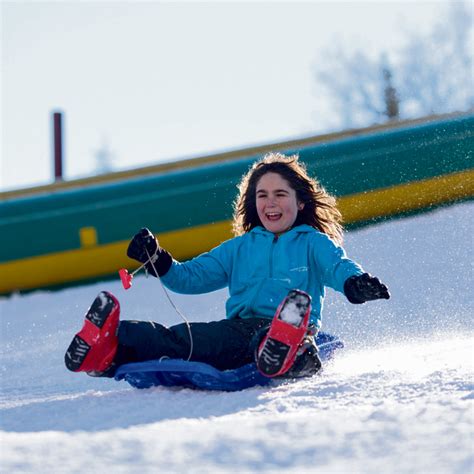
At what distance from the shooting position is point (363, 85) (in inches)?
708

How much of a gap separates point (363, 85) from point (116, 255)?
13.1 metres

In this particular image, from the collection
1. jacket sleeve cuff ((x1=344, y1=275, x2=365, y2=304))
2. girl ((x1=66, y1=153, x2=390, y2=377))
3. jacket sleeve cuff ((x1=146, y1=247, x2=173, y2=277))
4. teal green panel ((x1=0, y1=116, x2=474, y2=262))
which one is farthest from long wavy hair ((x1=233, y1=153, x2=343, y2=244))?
teal green panel ((x1=0, y1=116, x2=474, y2=262))

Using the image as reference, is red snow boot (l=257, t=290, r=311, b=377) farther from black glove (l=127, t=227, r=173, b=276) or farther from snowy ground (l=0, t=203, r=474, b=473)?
black glove (l=127, t=227, r=173, b=276)

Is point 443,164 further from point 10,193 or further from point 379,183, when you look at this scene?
point 10,193

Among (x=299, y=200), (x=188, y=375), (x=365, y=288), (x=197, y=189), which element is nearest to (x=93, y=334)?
(x=188, y=375)

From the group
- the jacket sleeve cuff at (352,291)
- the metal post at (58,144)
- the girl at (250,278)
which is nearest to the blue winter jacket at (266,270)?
the girl at (250,278)

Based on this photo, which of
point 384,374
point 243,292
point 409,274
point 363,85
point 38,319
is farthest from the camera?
point 363,85

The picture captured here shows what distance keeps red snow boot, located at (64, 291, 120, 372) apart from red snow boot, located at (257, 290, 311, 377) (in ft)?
1.36

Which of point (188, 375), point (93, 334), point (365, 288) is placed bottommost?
point (188, 375)

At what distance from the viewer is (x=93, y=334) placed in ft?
7.60

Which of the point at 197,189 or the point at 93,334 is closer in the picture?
the point at 93,334

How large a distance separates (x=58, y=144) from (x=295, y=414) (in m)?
6.03

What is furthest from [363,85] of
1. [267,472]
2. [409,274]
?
[267,472]

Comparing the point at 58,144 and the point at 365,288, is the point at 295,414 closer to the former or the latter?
the point at 365,288
